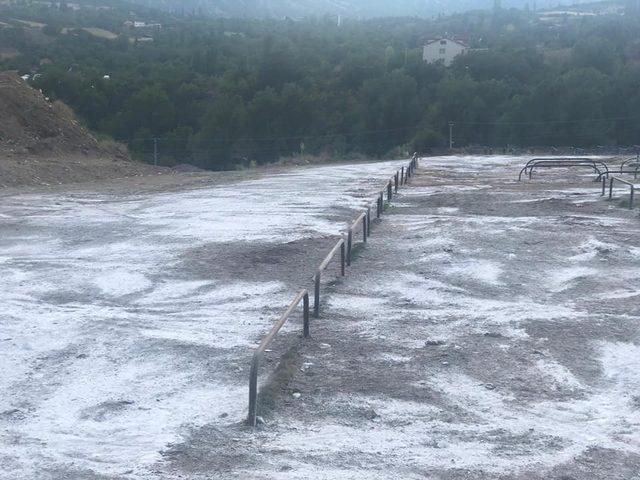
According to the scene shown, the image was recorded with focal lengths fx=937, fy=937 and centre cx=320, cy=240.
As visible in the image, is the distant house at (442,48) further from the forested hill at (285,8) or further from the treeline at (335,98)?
the forested hill at (285,8)

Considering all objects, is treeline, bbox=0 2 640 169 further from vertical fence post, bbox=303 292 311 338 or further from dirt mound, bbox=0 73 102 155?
vertical fence post, bbox=303 292 311 338

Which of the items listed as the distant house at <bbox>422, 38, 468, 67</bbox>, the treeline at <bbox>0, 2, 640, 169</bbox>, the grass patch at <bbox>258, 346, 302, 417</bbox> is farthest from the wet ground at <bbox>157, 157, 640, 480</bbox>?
the distant house at <bbox>422, 38, 468, 67</bbox>

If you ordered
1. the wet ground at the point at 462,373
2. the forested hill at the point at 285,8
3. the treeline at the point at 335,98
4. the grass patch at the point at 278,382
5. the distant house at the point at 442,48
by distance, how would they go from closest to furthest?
the wet ground at the point at 462,373 < the grass patch at the point at 278,382 < the treeline at the point at 335,98 < the distant house at the point at 442,48 < the forested hill at the point at 285,8

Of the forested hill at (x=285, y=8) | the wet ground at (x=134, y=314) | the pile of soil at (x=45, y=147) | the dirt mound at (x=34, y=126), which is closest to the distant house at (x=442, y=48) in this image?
the pile of soil at (x=45, y=147)

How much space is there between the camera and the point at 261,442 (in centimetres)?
671

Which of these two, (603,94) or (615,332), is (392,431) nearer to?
(615,332)

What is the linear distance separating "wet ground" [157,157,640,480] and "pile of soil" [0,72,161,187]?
44.1 feet

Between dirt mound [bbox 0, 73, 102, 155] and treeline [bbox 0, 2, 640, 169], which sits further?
treeline [bbox 0, 2, 640, 169]

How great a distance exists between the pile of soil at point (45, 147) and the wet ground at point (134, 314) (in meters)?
5.05

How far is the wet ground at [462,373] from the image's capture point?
21.1 feet

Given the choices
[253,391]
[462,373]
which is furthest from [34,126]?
[253,391]

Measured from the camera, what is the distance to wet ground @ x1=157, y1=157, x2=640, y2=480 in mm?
6430

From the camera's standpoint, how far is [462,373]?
27.4ft

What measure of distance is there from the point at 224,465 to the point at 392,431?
4.44ft
